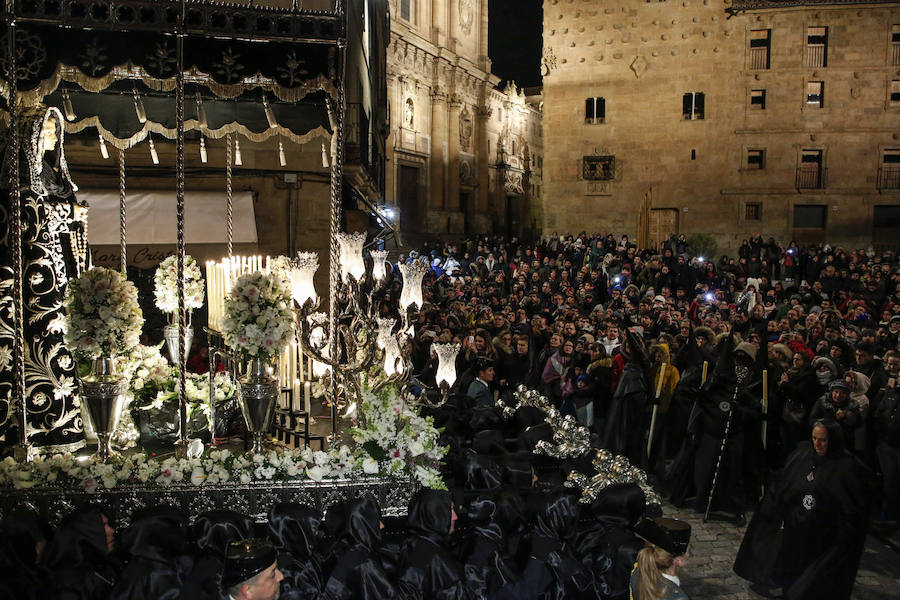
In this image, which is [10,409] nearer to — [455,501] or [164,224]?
[455,501]

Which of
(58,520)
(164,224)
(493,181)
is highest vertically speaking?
(493,181)

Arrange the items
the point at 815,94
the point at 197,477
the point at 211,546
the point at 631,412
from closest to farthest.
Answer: the point at 211,546 < the point at 197,477 < the point at 631,412 < the point at 815,94

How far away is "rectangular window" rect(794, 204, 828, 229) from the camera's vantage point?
108 feet

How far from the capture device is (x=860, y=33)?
3167 centimetres

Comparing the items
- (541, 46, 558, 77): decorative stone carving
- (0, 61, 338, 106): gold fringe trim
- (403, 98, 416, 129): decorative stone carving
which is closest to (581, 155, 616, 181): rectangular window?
(541, 46, 558, 77): decorative stone carving

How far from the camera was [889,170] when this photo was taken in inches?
1267

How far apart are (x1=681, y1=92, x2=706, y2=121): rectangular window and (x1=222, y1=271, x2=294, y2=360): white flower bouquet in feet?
99.9

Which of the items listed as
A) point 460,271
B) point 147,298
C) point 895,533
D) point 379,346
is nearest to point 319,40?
point 379,346

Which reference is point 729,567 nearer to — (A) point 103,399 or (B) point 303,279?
(B) point 303,279

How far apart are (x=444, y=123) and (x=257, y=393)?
35.1 meters

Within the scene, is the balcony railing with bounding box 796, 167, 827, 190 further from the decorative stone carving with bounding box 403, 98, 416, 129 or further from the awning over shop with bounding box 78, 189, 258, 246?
the awning over shop with bounding box 78, 189, 258, 246

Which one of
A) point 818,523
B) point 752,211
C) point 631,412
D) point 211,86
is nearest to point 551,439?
point 818,523

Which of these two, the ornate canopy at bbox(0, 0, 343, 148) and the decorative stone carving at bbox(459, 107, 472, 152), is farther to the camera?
the decorative stone carving at bbox(459, 107, 472, 152)

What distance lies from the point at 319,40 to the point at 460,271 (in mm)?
17035
